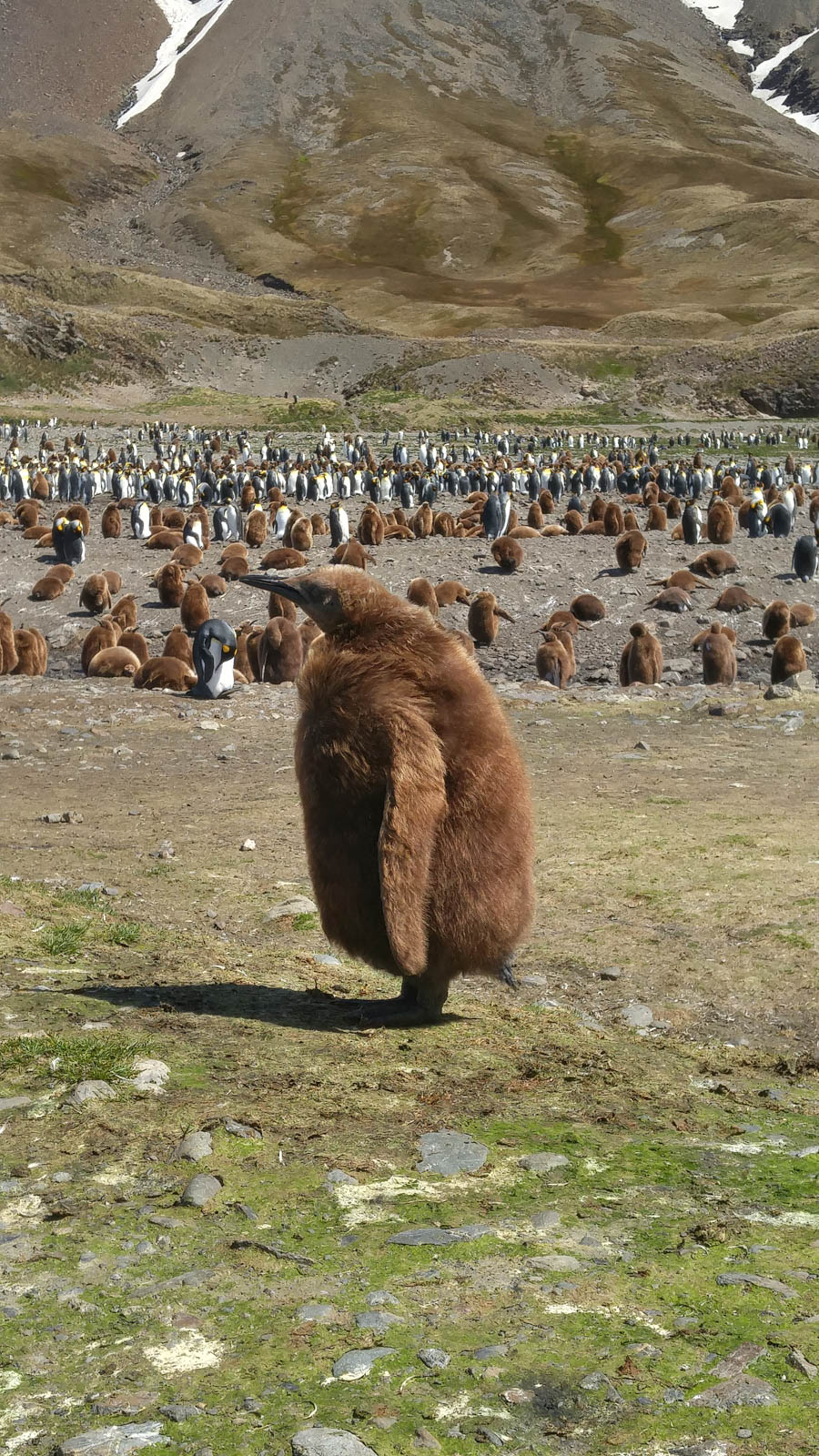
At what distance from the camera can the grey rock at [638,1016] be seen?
5586 mm

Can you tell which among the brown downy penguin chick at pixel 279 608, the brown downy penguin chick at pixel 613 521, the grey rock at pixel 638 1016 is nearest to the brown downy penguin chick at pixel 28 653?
the brown downy penguin chick at pixel 279 608

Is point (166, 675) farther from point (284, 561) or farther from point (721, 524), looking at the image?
point (721, 524)

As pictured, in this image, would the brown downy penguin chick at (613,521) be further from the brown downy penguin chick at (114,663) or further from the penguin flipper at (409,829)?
the penguin flipper at (409,829)

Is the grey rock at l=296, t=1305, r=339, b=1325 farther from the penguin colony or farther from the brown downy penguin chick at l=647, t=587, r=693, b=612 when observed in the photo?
the brown downy penguin chick at l=647, t=587, r=693, b=612

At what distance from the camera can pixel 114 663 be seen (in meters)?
15.1

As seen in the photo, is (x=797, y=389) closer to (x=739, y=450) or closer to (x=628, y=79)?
(x=739, y=450)

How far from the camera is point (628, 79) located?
174875 millimetres

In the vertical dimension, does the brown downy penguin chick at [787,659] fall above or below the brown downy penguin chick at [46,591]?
below

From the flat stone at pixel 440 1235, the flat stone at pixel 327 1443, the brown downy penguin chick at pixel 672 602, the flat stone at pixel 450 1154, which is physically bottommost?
the flat stone at pixel 450 1154

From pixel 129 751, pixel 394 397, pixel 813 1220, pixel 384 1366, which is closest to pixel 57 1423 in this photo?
pixel 384 1366

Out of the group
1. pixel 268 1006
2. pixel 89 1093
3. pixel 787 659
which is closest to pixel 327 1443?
pixel 89 1093

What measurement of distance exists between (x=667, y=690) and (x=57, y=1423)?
42.8 feet

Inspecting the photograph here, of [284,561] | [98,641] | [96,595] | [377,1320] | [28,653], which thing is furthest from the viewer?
[284,561]

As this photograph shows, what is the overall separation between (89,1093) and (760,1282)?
6.21 feet
